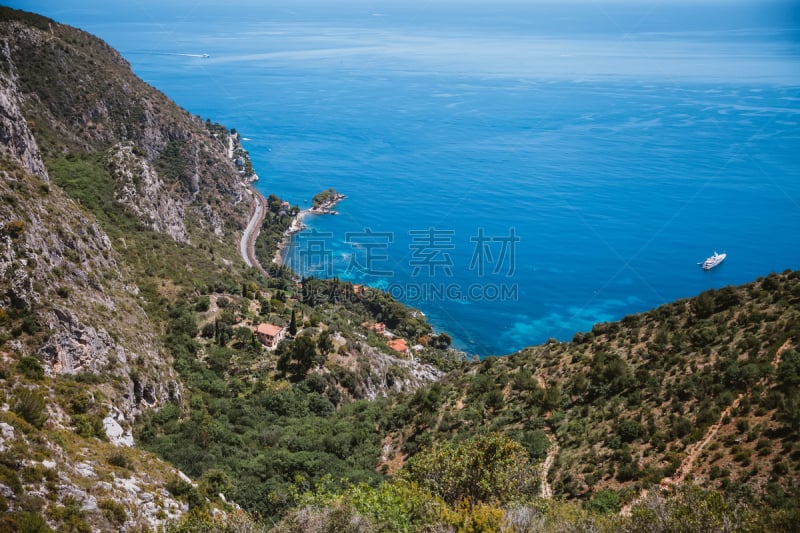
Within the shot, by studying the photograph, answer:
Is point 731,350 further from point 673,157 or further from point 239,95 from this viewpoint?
point 239,95

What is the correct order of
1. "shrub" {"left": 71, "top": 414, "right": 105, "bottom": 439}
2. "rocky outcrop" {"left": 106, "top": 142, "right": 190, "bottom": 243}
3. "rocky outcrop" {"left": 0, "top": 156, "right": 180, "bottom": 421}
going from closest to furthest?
"shrub" {"left": 71, "top": 414, "right": 105, "bottom": 439}
"rocky outcrop" {"left": 0, "top": 156, "right": 180, "bottom": 421}
"rocky outcrop" {"left": 106, "top": 142, "right": 190, "bottom": 243}

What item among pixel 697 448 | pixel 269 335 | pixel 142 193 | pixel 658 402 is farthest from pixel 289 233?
pixel 697 448

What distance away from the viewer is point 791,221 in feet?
321

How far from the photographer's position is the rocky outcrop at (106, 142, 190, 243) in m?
55.2

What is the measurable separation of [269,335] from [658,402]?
2995cm

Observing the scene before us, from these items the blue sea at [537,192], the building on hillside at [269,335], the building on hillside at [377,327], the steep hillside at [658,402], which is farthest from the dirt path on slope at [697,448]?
the blue sea at [537,192]

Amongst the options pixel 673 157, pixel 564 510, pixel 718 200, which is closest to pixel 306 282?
pixel 564 510

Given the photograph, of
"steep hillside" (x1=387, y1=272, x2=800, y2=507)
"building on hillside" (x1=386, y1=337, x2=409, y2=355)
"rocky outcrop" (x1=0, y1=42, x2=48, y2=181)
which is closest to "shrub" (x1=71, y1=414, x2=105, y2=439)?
"steep hillside" (x1=387, y1=272, x2=800, y2=507)

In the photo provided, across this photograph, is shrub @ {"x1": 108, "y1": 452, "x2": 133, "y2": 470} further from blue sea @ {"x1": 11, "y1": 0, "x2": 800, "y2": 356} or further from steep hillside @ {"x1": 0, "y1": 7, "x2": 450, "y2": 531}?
blue sea @ {"x1": 11, "y1": 0, "x2": 800, "y2": 356}

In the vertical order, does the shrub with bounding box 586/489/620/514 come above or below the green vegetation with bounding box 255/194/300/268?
below

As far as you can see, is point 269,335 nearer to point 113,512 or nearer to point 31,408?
point 31,408

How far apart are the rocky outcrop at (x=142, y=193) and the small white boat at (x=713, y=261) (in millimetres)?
80382

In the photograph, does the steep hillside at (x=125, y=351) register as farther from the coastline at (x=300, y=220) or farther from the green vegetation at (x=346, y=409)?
the coastline at (x=300, y=220)

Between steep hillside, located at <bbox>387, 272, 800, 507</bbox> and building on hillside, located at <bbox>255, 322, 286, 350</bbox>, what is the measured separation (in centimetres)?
1376
